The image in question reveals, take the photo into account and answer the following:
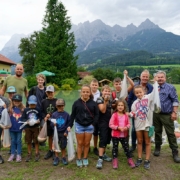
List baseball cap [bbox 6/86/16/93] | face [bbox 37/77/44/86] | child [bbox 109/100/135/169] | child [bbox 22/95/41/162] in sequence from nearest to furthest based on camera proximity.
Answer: child [bbox 109/100/135/169] → child [bbox 22/95/41/162] → baseball cap [bbox 6/86/16/93] → face [bbox 37/77/44/86]

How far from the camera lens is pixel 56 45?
96.7 feet

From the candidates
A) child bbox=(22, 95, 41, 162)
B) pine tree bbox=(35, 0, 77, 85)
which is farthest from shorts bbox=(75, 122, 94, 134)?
pine tree bbox=(35, 0, 77, 85)

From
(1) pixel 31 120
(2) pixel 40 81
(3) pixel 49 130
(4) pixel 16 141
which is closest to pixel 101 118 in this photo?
(3) pixel 49 130

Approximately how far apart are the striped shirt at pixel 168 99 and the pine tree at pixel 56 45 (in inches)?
1001

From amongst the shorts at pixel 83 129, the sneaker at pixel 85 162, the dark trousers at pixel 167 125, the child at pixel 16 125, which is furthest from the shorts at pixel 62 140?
the dark trousers at pixel 167 125

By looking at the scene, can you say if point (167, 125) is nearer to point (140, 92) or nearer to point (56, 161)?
point (140, 92)

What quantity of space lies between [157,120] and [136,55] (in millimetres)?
141221

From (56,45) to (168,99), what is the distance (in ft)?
90.2

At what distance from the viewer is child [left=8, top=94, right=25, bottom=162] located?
12.5ft

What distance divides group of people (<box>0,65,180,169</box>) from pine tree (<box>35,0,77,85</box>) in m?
25.0

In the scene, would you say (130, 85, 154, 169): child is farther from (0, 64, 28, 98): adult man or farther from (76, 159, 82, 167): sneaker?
(0, 64, 28, 98): adult man

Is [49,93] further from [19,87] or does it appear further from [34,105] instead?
[19,87]

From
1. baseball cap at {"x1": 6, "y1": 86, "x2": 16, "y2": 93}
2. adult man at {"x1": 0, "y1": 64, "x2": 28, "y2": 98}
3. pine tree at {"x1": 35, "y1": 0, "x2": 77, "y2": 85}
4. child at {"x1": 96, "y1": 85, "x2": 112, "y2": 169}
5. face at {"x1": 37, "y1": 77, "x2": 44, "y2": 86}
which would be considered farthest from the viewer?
pine tree at {"x1": 35, "y1": 0, "x2": 77, "y2": 85}

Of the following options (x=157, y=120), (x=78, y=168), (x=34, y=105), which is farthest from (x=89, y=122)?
(x=157, y=120)
